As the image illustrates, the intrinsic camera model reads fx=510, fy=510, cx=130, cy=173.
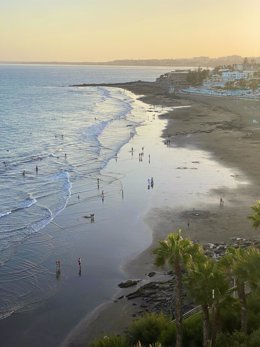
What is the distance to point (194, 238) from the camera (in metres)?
31.5

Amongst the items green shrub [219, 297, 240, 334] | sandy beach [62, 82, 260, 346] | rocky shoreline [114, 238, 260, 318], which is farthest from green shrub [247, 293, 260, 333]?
sandy beach [62, 82, 260, 346]

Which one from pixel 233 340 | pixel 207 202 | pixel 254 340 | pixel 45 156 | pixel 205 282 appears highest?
pixel 205 282

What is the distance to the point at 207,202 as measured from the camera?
39156 millimetres

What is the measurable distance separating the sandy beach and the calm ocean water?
15.2 ft

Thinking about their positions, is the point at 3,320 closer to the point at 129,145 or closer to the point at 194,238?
the point at 194,238

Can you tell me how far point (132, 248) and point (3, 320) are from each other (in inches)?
403

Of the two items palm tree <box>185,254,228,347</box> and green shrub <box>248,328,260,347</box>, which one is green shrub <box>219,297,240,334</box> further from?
palm tree <box>185,254,228,347</box>

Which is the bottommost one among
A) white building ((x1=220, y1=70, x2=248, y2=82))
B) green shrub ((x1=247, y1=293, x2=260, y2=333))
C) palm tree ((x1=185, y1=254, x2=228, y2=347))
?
white building ((x1=220, y1=70, x2=248, y2=82))

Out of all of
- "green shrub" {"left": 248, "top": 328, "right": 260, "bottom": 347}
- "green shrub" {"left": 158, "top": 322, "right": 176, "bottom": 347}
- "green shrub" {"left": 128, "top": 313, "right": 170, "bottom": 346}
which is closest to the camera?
"green shrub" {"left": 248, "top": 328, "right": 260, "bottom": 347}

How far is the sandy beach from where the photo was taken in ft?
75.1

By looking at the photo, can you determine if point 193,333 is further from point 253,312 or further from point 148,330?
point 253,312

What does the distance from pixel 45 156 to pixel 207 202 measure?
86.6 ft

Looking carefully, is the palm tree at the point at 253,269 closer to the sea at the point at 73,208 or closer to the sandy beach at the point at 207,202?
the sandy beach at the point at 207,202

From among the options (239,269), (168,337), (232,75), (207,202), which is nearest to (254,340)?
(239,269)
